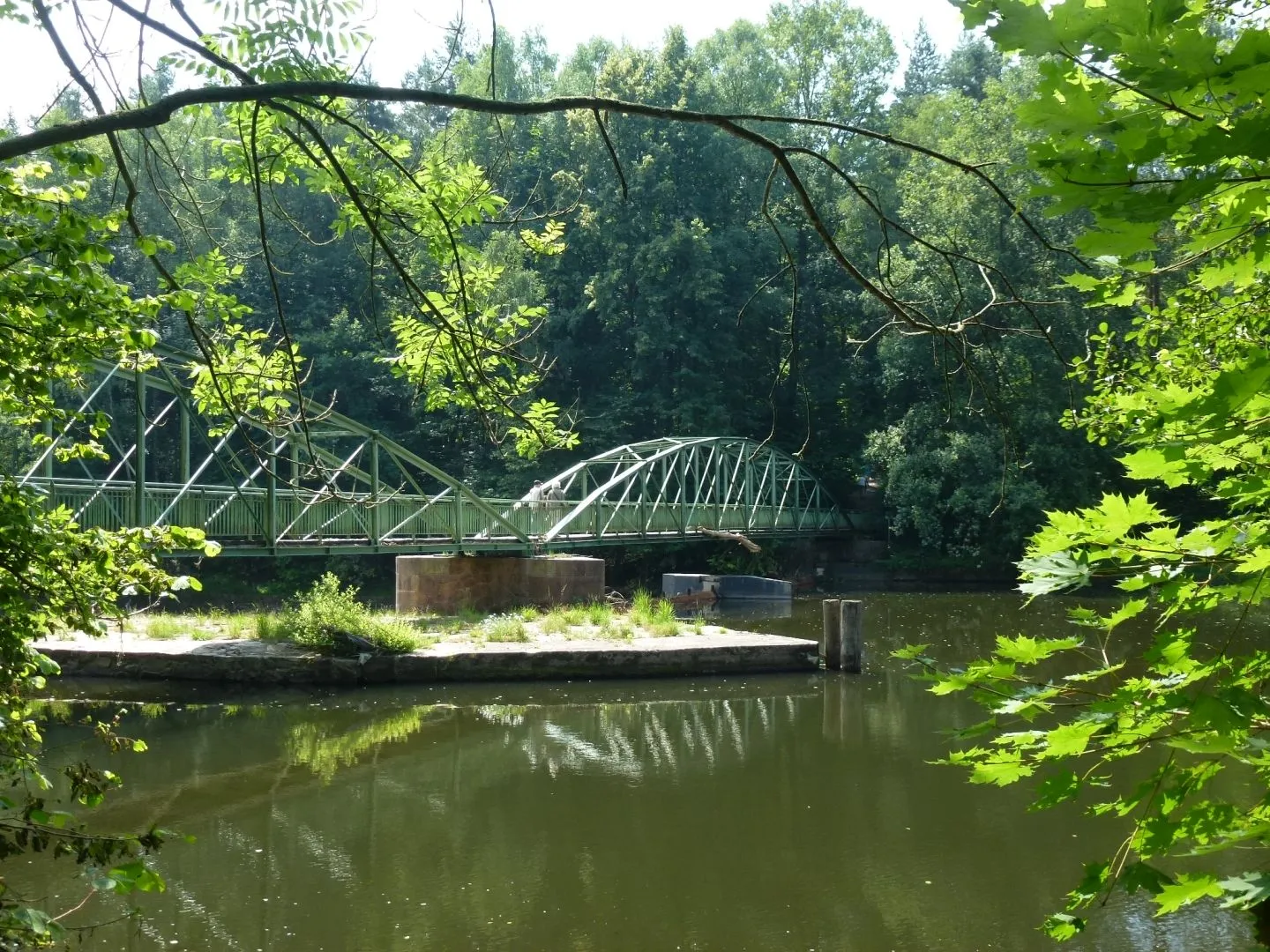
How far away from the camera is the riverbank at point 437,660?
15.5m

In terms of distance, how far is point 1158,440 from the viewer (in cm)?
192

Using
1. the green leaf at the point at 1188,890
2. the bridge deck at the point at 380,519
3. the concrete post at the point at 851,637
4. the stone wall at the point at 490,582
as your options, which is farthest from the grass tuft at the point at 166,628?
the green leaf at the point at 1188,890

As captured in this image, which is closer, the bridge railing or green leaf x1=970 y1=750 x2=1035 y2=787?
green leaf x1=970 y1=750 x2=1035 y2=787

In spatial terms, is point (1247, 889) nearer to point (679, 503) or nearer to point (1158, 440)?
point (1158, 440)

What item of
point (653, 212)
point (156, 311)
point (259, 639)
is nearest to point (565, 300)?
point (653, 212)

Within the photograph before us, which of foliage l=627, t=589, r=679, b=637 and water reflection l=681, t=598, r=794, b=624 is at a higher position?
foliage l=627, t=589, r=679, b=637

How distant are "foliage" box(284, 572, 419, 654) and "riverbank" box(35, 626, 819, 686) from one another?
175 mm

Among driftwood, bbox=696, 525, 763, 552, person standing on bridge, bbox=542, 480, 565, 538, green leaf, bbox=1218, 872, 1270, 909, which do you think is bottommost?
driftwood, bbox=696, 525, 763, 552

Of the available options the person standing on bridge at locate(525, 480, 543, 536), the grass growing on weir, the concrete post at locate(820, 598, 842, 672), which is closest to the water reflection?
the person standing on bridge at locate(525, 480, 543, 536)

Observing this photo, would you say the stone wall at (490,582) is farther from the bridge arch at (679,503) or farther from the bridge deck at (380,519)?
the bridge arch at (679,503)

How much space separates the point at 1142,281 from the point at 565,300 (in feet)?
133

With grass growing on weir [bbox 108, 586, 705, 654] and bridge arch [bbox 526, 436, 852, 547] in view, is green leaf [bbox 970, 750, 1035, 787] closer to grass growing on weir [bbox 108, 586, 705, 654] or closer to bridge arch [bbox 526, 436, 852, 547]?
grass growing on weir [bbox 108, 586, 705, 654]

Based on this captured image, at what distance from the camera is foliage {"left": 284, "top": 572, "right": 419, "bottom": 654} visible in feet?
51.9

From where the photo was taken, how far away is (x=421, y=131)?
48625 millimetres
